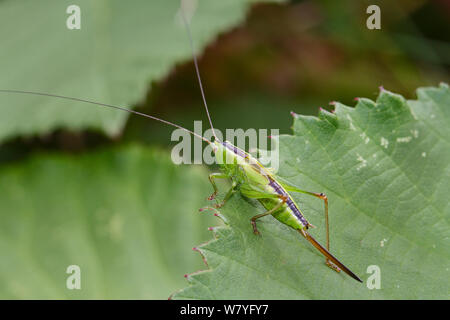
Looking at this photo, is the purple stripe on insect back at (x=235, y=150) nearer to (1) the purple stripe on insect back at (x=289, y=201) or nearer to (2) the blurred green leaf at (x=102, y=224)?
(1) the purple stripe on insect back at (x=289, y=201)

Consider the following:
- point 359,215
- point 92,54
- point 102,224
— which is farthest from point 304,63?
point 359,215

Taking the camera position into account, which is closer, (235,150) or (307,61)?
(235,150)

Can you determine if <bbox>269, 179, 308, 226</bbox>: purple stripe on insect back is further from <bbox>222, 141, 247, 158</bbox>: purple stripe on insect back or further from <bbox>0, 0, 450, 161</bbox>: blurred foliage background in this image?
<bbox>0, 0, 450, 161</bbox>: blurred foliage background

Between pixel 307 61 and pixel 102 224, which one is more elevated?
pixel 307 61

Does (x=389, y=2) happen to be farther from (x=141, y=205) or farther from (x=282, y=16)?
(x=141, y=205)

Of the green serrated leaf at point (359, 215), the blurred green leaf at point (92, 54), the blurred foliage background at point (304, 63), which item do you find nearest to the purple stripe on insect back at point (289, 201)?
the green serrated leaf at point (359, 215)

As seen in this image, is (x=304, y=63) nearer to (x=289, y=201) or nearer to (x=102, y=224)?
(x=102, y=224)

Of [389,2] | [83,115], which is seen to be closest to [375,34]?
[389,2]
